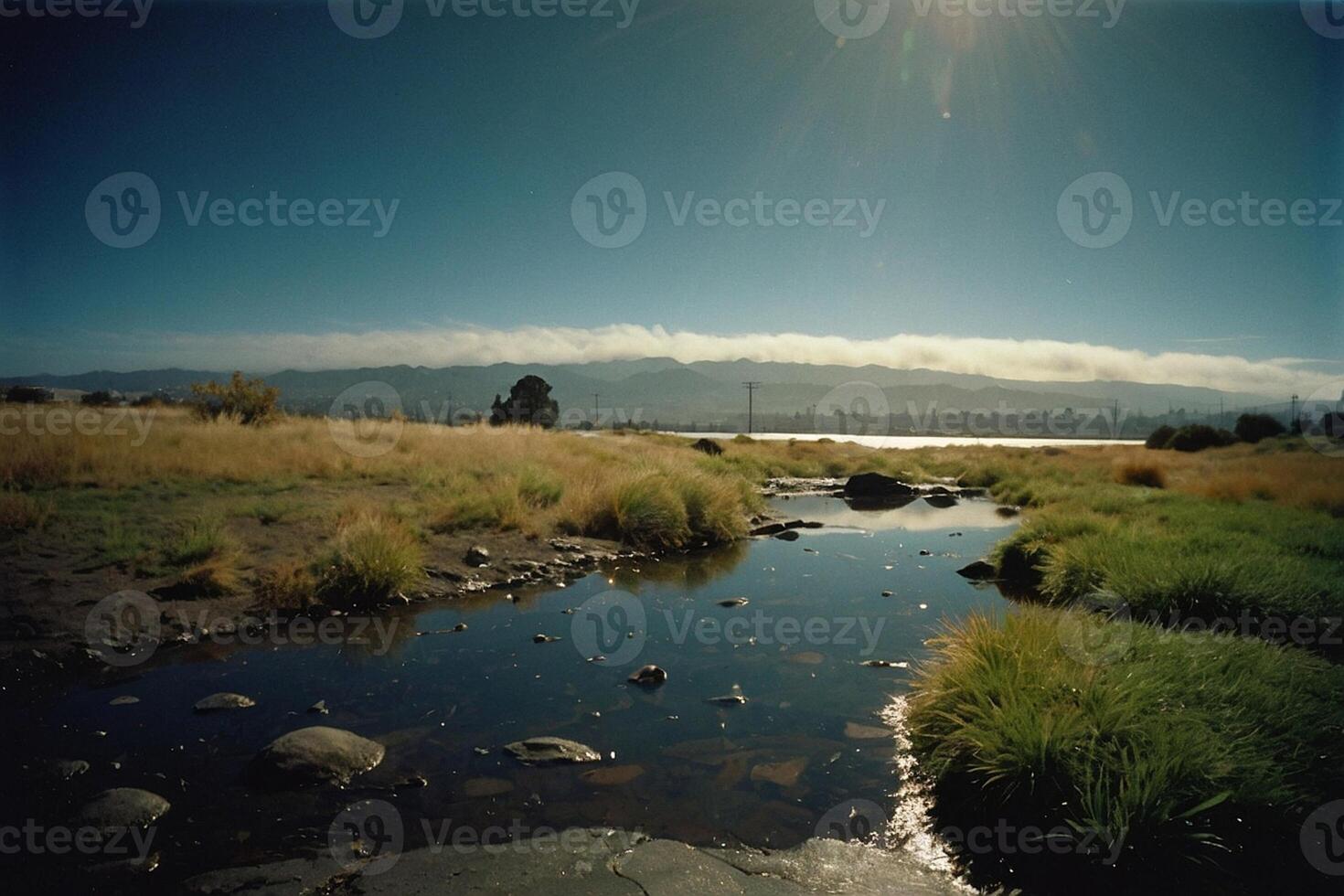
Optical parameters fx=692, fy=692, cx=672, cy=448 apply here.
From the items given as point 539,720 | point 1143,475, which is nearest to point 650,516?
point 539,720

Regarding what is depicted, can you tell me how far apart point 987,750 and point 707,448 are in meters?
37.4

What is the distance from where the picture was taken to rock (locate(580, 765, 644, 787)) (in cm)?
502

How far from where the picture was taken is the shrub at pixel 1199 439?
156 feet

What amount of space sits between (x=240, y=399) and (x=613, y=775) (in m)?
31.5

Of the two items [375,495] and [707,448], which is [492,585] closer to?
[375,495]

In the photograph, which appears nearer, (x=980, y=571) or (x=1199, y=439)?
(x=980, y=571)

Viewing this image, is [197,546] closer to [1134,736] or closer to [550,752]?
[550,752]

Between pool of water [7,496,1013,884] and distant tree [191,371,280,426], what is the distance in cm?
2465

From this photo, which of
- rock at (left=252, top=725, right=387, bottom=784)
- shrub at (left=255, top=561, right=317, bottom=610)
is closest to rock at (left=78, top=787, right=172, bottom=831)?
rock at (left=252, top=725, right=387, bottom=784)

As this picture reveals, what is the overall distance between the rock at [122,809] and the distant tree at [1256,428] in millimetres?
63300

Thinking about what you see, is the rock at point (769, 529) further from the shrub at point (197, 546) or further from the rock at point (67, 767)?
the rock at point (67, 767)

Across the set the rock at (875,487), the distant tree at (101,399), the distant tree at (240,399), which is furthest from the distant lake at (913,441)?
the distant tree at (101,399)

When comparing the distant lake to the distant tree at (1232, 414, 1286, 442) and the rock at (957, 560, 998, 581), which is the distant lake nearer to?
the distant tree at (1232, 414, 1286, 442)

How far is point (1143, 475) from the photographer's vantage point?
27672 millimetres
